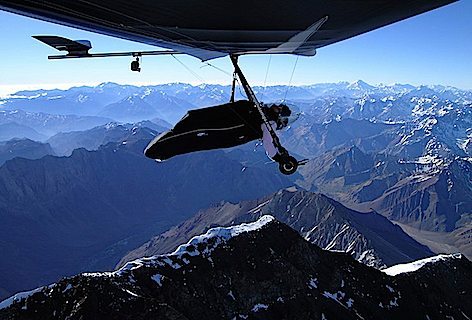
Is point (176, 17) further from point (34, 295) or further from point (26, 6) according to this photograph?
point (34, 295)

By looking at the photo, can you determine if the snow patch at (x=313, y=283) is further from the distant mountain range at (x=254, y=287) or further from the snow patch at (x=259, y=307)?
the snow patch at (x=259, y=307)

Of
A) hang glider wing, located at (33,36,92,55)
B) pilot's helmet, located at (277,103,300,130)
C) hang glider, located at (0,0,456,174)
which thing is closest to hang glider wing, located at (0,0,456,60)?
hang glider, located at (0,0,456,174)

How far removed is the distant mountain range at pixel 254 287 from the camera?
54.2m

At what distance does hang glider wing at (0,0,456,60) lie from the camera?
11502 mm

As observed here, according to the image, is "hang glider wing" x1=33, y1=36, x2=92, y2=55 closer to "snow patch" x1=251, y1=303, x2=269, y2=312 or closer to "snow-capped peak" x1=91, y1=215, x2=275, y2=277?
"snow-capped peak" x1=91, y1=215, x2=275, y2=277

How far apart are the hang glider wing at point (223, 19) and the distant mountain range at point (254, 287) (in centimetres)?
4476

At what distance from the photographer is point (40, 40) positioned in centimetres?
1442

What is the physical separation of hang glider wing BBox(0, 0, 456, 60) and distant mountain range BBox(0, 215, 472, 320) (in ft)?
147

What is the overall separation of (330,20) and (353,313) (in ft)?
253

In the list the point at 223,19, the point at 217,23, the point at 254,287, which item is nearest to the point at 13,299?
the point at 254,287

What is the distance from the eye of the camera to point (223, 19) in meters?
13.4

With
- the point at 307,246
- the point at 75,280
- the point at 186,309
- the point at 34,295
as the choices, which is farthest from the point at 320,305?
the point at 34,295

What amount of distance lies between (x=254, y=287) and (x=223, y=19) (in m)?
68.7

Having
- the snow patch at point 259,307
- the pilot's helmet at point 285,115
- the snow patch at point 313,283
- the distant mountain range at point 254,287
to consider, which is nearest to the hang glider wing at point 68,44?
the pilot's helmet at point 285,115
